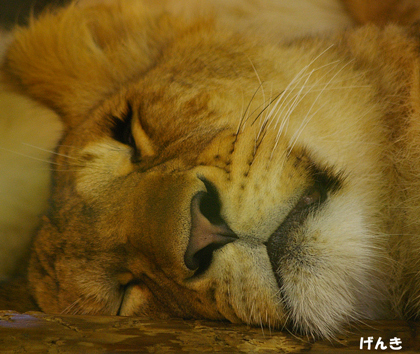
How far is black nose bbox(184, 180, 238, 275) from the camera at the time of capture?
0.84 m

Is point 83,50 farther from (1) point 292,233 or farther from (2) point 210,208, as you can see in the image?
(1) point 292,233

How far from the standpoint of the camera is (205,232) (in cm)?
85

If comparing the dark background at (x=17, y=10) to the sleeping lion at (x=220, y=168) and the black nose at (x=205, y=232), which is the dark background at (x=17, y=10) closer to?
the sleeping lion at (x=220, y=168)

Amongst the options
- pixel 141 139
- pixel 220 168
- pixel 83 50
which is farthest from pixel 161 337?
pixel 83 50

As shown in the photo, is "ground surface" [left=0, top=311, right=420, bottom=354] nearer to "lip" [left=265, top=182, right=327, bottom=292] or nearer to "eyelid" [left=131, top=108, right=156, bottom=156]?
"lip" [left=265, top=182, right=327, bottom=292]

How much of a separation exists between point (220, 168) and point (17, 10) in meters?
0.79

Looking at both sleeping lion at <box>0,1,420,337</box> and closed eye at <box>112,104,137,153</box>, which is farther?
closed eye at <box>112,104,137,153</box>

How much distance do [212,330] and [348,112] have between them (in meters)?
0.65

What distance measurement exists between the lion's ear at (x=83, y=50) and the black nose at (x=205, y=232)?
0.55 meters

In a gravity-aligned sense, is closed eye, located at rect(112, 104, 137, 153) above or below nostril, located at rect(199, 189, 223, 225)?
above

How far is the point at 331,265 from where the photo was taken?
0.86 metres

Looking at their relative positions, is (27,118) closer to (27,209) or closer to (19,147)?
(19,147)

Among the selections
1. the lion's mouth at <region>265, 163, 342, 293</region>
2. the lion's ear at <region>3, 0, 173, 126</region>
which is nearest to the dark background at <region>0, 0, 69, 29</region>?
the lion's ear at <region>3, 0, 173, 126</region>

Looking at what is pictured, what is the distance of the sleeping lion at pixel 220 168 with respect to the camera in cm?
86
